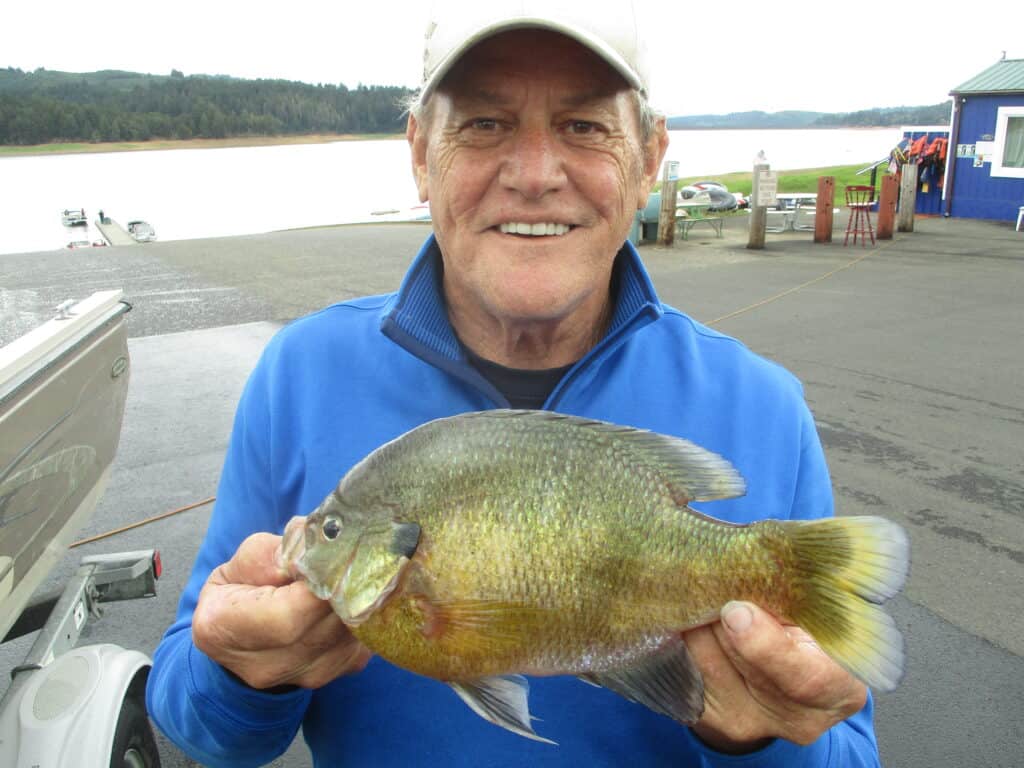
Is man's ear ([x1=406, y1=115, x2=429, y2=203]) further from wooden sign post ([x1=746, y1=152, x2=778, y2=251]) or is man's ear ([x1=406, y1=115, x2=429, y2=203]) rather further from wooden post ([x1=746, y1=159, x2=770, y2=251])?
wooden post ([x1=746, y1=159, x2=770, y2=251])

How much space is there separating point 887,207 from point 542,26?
18934mm

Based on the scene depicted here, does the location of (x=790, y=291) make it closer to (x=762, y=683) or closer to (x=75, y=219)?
(x=762, y=683)

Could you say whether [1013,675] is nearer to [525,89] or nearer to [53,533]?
[525,89]

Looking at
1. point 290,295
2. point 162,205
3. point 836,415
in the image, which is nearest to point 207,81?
point 162,205

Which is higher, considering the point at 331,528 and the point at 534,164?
the point at 534,164

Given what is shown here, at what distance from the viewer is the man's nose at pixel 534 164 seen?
1.78 meters

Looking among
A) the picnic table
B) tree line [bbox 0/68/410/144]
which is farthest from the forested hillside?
the picnic table

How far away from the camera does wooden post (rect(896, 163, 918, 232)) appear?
18.7m

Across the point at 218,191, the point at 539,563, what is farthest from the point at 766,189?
the point at 218,191

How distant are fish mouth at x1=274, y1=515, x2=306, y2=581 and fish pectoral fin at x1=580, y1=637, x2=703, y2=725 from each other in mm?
601

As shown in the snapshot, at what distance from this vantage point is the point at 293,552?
4.94 ft

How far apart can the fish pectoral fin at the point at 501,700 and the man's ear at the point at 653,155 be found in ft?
3.96

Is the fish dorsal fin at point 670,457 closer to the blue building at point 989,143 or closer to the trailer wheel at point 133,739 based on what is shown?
the trailer wheel at point 133,739

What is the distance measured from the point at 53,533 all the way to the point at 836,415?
6.23 meters
